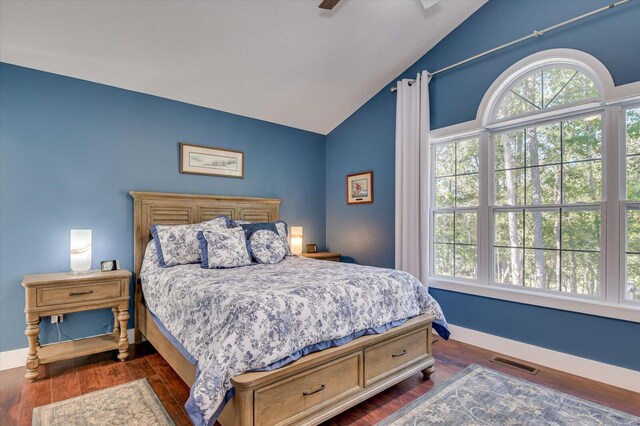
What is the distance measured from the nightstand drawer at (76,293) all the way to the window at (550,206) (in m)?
3.51

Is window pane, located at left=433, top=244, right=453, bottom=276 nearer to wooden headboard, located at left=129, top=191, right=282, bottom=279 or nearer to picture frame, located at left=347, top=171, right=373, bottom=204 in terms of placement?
picture frame, located at left=347, top=171, right=373, bottom=204

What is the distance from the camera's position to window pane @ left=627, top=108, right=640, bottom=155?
246 centimetres

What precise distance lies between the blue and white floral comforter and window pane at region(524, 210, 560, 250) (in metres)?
1.19

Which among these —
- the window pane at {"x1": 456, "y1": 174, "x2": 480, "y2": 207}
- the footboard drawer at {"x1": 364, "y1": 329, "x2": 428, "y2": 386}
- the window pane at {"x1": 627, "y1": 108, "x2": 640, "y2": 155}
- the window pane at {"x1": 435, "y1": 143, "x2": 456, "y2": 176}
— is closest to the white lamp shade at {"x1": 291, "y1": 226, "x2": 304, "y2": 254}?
the window pane at {"x1": 435, "y1": 143, "x2": 456, "y2": 176}

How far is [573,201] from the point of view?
9.04 feet

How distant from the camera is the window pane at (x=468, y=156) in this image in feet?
11.1

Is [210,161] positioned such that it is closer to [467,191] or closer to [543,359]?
[467,191]

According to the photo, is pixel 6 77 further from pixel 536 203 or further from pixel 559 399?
pixel 559 399

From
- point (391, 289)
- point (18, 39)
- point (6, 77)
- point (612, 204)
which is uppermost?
point (18, 39)

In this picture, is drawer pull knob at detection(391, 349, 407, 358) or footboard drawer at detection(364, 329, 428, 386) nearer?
footboard drawer at detection(364, 329, 428, 386)

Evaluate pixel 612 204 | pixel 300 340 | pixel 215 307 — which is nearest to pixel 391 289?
pixel 300 340

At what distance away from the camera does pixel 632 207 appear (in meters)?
2.45

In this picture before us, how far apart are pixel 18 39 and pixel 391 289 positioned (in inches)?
135

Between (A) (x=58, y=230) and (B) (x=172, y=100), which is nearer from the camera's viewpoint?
(A) (x=58, y=230)
